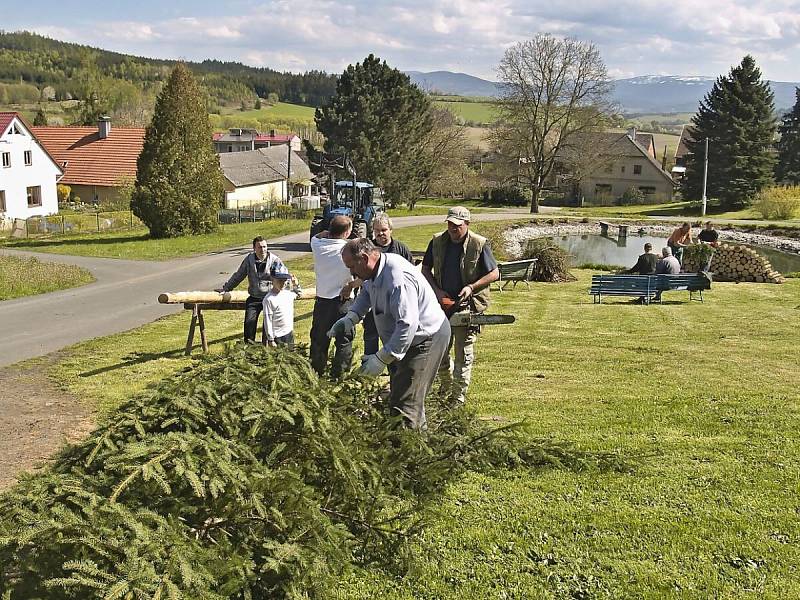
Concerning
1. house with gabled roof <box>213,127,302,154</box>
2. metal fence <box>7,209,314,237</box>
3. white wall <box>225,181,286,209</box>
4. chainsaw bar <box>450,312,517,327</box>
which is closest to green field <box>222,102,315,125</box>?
house with gabled roof <box>213,127,302,154</box>

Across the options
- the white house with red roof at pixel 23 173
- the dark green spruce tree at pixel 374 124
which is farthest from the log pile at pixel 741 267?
the white house with red roof at pixel 23 173

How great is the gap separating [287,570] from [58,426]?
5014 millimetres

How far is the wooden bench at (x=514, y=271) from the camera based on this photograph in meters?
18.8

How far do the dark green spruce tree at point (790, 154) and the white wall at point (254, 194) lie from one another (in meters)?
41.3

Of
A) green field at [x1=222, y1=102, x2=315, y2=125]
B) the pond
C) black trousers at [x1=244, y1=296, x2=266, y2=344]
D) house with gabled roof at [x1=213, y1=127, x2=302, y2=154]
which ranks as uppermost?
green field at [x1=222, y1=102, x2=315, y2=125]

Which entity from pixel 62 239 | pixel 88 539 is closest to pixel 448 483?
pixel 88 539

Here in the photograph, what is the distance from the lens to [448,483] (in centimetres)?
582

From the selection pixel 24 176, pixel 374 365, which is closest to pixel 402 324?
pixel 374 365

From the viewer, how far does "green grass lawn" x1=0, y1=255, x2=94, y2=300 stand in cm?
1792

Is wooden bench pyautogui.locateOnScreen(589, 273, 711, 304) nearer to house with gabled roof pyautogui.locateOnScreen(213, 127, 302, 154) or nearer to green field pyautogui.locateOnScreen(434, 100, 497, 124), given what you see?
house with gabled roof pyautogui.locateOnScreen(213, 127, 302, 154)

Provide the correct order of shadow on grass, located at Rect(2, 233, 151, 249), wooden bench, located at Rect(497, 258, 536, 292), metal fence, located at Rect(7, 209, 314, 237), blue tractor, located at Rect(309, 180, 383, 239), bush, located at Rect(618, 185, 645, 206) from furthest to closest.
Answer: bush, located at Rect(618, 185, 645, 206) < metal fence, located at Rect(7, 209, 314, 237) < shadow on grass, located at Rect(2, 233, 151, 249) < blue tractor, located at Rect(309, 180, 383, 239) < wooden bench, located at Rect(497, 258, 536, 292)

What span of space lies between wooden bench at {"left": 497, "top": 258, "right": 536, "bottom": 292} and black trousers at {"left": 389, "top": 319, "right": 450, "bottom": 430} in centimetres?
1301

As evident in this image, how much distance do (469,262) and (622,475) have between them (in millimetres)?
2453

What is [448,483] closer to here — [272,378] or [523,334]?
[272,378]
